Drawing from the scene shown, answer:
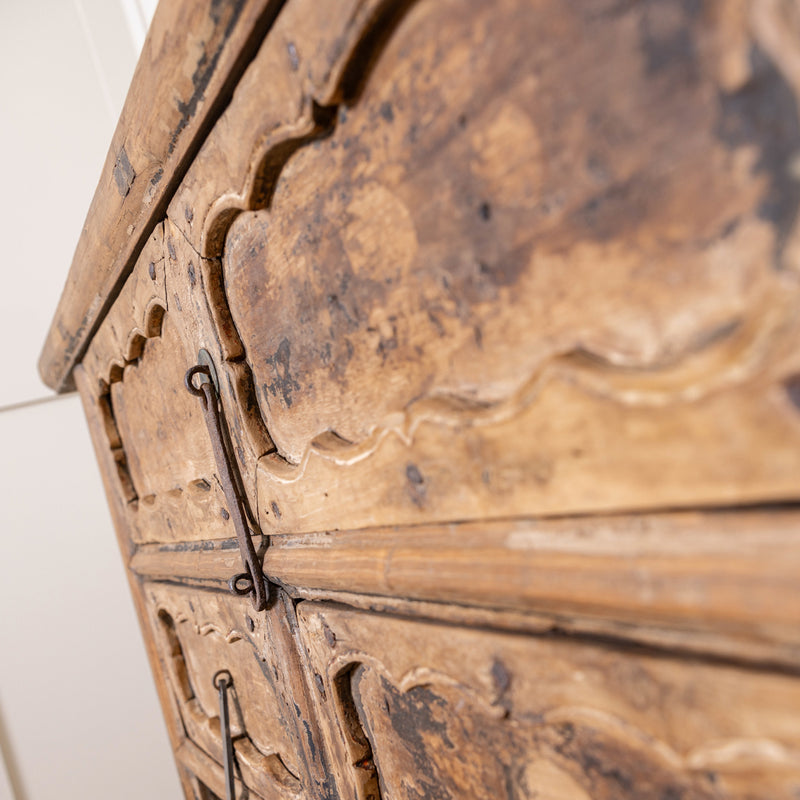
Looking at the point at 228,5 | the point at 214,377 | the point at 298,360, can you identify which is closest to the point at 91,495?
the point at 214,377

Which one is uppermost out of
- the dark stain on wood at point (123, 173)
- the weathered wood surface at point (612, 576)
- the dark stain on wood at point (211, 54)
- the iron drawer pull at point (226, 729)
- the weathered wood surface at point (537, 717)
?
the dark stain on wood at point (123, 173)

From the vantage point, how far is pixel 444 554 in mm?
396

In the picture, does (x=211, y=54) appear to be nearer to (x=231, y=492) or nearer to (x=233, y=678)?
(x=231, y=492)

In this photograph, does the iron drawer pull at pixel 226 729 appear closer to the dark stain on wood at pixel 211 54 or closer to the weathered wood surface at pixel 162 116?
the weathered wood surface at pixel 162 116

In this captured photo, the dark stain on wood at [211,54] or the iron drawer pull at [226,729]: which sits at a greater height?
the dark stain on wood at [211,54]

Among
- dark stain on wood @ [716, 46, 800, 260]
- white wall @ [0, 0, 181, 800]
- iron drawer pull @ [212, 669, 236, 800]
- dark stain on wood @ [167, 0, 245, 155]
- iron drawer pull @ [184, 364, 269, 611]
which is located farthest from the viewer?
white wall @ [0, 0, 181, 800]

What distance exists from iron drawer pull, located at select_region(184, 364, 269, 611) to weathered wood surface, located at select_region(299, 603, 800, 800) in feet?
0.22

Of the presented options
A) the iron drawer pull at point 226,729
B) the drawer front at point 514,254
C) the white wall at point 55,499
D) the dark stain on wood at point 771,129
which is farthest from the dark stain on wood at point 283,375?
the white wall at point 55,499

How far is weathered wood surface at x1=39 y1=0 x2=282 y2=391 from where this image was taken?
44cm

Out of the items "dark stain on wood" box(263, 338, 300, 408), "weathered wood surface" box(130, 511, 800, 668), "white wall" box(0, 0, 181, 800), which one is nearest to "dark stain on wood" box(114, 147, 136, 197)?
"dark stain on wood" box(263, 338, 300, 408)

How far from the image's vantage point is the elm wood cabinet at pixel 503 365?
0.24 m

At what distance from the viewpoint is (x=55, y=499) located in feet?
5.44

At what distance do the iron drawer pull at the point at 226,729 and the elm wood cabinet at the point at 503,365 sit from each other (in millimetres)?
199

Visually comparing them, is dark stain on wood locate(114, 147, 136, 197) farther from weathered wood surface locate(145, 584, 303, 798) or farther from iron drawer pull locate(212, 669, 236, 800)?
iron drawer pull locate(212, 669, 236, 800)
